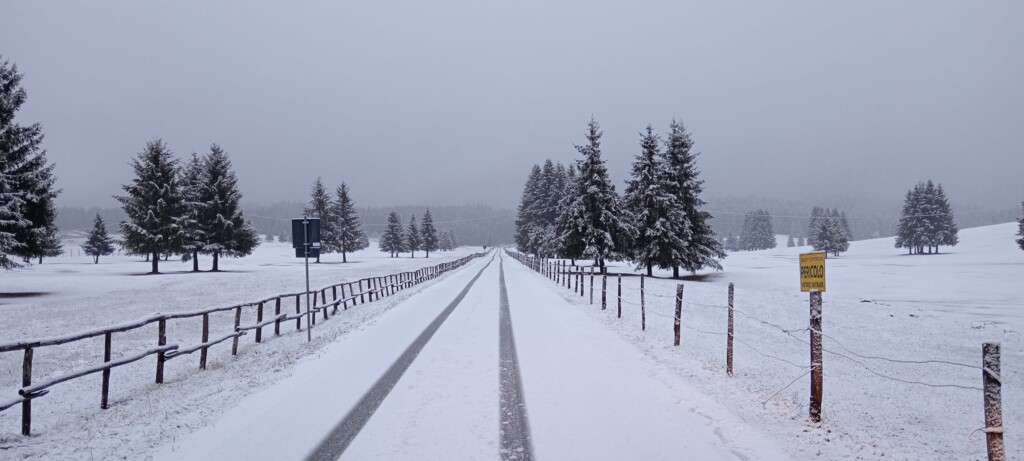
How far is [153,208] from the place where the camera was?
147ft

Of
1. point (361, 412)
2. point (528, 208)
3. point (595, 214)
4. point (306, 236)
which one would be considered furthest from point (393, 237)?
point (361, 412)

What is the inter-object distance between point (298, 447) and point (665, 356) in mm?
6849

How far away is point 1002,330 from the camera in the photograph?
16266mm

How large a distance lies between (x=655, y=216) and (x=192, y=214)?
145ft

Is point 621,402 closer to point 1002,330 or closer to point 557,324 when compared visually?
point 557,324

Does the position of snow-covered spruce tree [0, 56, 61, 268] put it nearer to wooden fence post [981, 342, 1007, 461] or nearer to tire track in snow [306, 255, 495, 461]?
tire track in snow [306, 255, 495, 461]

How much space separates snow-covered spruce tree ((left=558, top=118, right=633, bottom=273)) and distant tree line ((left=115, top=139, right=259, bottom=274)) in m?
34.8

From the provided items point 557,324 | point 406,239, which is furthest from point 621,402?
point 406,239

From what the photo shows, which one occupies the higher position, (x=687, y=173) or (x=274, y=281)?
(x=687, y=173)

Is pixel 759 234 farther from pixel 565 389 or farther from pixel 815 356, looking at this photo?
pixel 565 389

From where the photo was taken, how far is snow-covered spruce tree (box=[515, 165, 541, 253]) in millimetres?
66613

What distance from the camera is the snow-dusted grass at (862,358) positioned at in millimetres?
6059

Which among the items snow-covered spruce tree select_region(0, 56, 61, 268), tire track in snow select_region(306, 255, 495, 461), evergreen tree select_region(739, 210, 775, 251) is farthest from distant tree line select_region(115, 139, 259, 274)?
evergreen tree select_region(739, 210, 775, 251)

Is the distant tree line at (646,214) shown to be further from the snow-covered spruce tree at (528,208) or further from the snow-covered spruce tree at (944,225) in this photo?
the snow-covered spruce tree at (944,225)
